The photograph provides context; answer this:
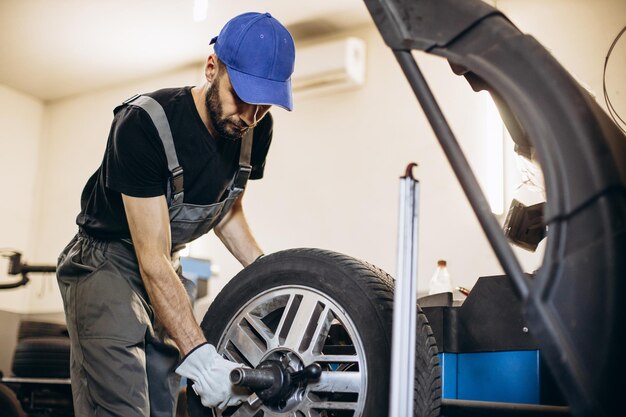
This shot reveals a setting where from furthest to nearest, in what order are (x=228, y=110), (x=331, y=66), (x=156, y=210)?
(x=331, y=66), (x=228, y=110), (x=156, y=210)

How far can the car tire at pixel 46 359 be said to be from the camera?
362 centimetres

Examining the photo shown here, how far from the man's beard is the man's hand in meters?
0.64

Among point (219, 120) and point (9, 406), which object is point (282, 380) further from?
point (9, 406)

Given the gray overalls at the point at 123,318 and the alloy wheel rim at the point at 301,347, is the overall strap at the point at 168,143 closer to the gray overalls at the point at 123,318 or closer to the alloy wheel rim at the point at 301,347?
the gray overalls at the point at 123,318

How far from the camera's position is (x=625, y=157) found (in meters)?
1.04

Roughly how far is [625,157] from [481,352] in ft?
2.19

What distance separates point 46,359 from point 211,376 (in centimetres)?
242

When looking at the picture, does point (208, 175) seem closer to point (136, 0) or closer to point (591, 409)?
point (591, 409)

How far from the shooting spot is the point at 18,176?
7043 mm

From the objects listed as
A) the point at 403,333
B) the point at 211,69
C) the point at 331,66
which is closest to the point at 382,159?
the point at 331,66

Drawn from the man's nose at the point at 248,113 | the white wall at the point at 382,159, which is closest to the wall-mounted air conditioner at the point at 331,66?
the white wall at the point at 382,159

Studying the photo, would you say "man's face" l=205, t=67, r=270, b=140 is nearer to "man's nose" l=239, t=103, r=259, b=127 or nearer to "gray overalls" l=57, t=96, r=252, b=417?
"man's nose" l=239, t=103, r=259, b=127

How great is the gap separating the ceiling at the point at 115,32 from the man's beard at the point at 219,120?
3.57 meters

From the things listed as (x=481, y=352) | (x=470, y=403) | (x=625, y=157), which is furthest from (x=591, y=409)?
(x=481, y=352)
